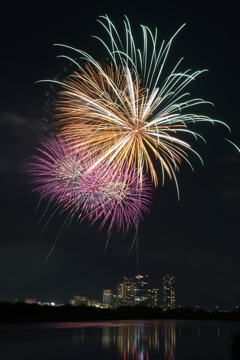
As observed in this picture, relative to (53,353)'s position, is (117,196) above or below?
above

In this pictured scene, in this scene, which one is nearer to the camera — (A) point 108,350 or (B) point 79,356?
(B) point 79,356

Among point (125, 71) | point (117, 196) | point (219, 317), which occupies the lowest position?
point (219, 317)

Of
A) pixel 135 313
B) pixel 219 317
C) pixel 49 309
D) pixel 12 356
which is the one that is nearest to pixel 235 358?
pixel 12 356

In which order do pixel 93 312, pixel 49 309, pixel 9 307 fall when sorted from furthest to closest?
pixel 93 312 → pixel 49 309 → pixel 9 307

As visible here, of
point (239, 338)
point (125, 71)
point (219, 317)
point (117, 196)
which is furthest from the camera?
point (219, 317)

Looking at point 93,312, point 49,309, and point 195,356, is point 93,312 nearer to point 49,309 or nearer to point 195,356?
point 49,309

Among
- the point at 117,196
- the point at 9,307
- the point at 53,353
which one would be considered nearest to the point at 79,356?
the point at 53,353

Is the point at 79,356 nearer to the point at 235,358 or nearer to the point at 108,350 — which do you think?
the point at 108,350
